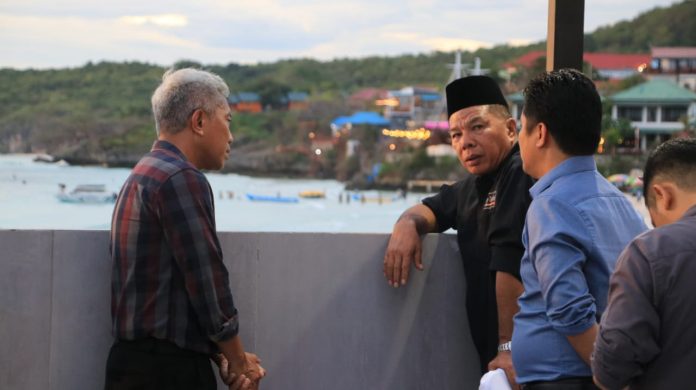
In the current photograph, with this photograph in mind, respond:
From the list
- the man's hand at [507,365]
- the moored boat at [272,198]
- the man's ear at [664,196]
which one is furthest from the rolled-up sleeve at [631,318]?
the moored boat at [272,198]

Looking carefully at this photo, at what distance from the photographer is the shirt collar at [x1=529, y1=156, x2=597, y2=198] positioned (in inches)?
64.4

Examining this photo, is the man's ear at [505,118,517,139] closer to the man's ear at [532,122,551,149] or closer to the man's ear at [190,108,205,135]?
the man's ear at [532,122,551,149]

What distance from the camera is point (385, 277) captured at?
2650mm

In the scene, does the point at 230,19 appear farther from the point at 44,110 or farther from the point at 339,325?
the point at 339,325

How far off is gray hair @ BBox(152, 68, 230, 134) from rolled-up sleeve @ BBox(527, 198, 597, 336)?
33.1 inches

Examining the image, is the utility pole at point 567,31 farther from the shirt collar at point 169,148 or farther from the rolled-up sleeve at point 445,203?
the shirt collar at point 169,148

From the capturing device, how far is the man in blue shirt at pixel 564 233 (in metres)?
1.53

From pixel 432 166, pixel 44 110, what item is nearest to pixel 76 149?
pixel 44 110

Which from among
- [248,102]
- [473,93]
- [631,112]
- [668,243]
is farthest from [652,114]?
[668,243]

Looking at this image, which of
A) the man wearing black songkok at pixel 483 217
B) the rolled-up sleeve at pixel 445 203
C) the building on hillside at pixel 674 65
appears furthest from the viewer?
the building on hillside at pixel 674 65

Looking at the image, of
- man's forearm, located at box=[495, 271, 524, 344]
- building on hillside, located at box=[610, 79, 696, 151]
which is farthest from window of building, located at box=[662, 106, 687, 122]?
man's forearm, located at box=[495, 271, 524, 344]

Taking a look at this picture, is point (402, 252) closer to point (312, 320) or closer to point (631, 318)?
point (312, 320)

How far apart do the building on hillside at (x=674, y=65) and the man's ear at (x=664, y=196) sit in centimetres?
3213

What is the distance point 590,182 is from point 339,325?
4.02 ft
